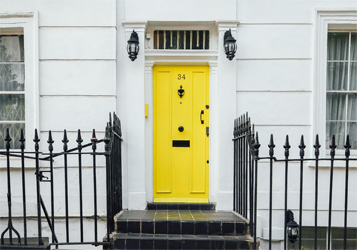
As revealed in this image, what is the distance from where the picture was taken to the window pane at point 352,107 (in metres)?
4.91

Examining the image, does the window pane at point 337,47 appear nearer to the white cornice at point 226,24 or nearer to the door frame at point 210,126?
the white cornice at point 226,24

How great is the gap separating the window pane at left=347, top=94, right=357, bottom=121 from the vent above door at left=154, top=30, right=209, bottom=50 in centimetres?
233

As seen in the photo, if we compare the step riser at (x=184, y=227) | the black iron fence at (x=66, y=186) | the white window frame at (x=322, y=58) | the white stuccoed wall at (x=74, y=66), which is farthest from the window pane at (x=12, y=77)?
the white window frame at (x=322, y=58)

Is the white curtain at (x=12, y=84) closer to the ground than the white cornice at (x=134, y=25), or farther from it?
closer to the ground

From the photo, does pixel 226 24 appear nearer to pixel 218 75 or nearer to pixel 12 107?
pixel 218 75

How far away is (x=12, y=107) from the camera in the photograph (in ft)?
16.0

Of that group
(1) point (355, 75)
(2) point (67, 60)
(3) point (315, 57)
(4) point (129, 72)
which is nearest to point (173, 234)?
(4) point (129, 72)

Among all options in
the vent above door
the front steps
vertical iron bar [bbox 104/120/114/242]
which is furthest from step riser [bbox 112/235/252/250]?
the vent above door

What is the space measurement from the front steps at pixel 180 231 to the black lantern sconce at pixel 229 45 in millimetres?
2257

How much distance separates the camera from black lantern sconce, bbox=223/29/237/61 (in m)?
4.57

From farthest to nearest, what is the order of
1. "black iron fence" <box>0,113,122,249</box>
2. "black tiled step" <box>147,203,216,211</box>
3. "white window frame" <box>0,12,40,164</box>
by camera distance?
"black tiled step" <box>147,203,216,211</box> < "white window frame" <box>0,12,40,164</box> < "black iron fence" <box>0,113,122,249</box>

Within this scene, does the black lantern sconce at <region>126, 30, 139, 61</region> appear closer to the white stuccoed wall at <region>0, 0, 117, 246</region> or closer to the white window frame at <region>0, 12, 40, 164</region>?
the white stuccoed wall at <region>0, 0, 117, 246</region>

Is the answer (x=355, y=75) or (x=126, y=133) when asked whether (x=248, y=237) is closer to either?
(x=126, y=133)

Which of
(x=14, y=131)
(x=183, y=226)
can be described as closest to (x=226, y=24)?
(x=183, y=226)
